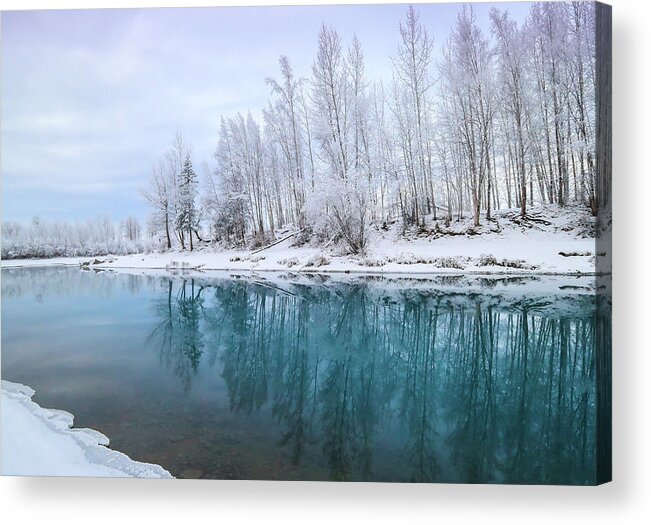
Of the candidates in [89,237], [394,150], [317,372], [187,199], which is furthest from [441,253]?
[89,237]

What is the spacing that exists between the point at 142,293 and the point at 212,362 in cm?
114

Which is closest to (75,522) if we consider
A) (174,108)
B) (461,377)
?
(461,377)

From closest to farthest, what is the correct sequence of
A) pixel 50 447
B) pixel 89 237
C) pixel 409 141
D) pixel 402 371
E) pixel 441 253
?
1. pixel 50 447
2. pixel 402 371
3. pixel 441 253
4. pixel 409 141
5. pixel 89 237

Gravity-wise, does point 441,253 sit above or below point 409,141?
below

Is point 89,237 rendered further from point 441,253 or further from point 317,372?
point 441,253

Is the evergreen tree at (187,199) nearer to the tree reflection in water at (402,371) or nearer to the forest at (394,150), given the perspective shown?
the forest at (394,150)

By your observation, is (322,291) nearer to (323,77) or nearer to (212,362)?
(212,362)

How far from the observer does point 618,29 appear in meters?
3.69

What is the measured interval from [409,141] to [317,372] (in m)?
2.42

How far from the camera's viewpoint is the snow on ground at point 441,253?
3775 millimetres

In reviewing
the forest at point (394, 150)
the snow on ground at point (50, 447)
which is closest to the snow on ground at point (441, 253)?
the forest at point (394, 150)

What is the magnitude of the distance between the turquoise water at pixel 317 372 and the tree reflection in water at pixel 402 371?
0.01 meters

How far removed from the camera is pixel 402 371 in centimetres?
375

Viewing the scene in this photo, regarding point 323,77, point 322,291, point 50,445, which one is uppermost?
point 323,77
